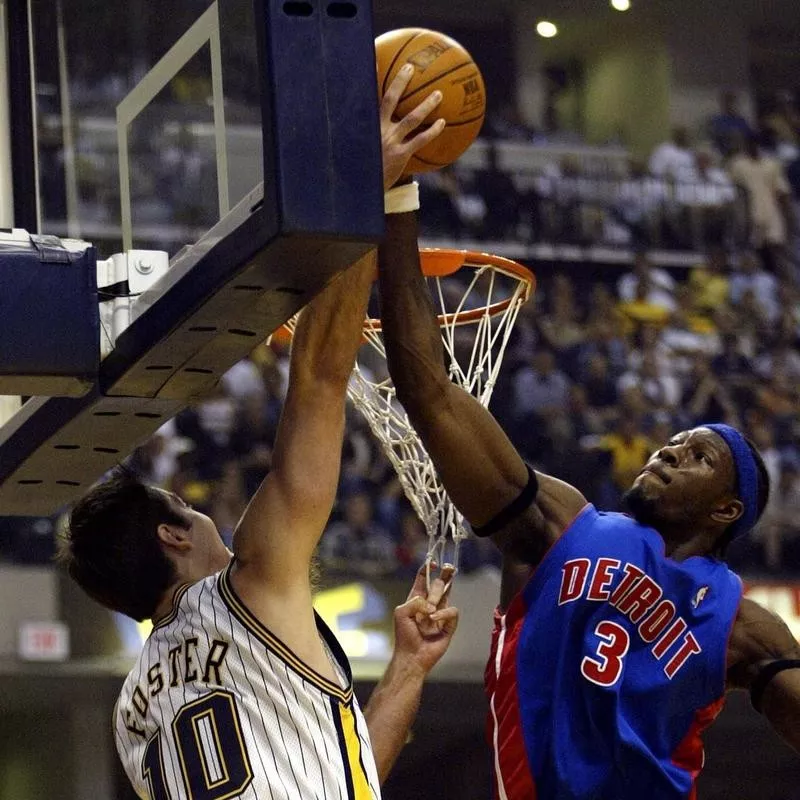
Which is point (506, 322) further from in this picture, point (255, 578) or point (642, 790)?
point (255, 578)

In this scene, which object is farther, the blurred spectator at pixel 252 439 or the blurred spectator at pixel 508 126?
the blurred spectator at pixel 508 126

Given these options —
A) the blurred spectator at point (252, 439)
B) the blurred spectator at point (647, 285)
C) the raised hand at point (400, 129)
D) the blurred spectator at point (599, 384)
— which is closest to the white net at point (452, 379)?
the raised hand at point (400, 129)

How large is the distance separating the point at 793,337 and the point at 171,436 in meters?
5.29

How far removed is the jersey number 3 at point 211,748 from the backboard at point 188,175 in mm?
582

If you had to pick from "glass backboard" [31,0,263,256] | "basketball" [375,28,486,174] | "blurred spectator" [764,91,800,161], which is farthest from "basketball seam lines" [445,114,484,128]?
"blurred spectator" [764,91,800,161]

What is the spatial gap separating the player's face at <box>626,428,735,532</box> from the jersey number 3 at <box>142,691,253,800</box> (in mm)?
1391

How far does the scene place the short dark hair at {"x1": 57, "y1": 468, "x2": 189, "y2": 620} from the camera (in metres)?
3.47

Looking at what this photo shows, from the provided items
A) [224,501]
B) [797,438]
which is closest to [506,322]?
[224,501]

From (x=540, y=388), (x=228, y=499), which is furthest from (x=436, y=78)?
(x=540, y=388)

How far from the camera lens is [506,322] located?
4617 mm

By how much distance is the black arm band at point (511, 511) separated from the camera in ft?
12.8

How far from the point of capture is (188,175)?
322cm

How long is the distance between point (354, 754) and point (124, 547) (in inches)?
26.1

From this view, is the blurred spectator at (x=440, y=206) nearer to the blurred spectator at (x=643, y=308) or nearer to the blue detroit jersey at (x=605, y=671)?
the blurred spectator at (x=643, y=308)
